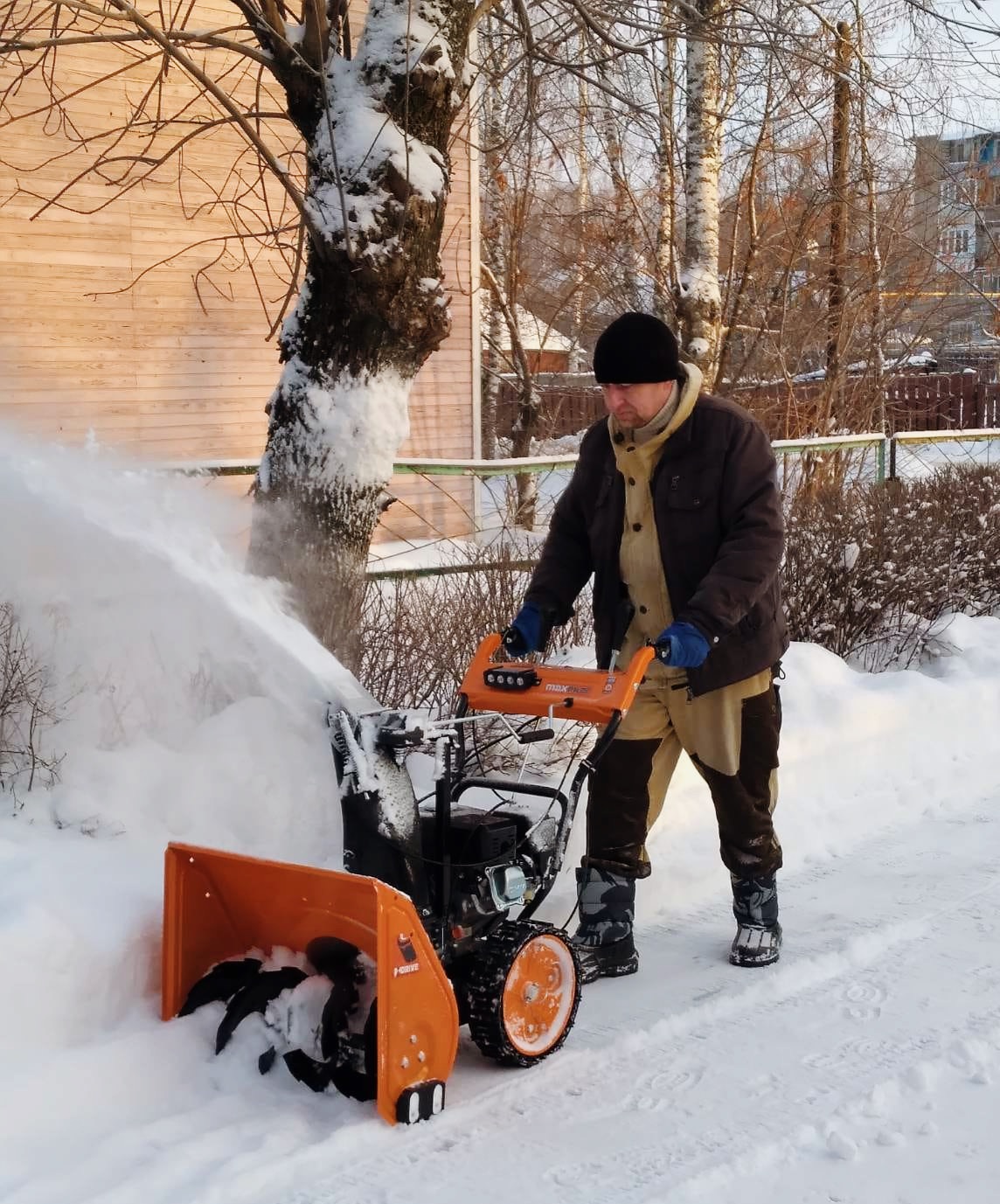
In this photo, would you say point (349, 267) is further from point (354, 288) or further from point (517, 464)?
point (517, 464)

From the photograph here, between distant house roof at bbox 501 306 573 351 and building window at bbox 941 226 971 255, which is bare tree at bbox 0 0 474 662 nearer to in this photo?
building window at bbox 941 226 971 255

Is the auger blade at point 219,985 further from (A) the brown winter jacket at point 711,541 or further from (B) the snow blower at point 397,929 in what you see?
(A) the brown winter jacket at point 711,541

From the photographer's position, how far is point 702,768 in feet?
13.6

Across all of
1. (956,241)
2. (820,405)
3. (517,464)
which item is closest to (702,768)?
(517,464)

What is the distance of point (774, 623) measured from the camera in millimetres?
4074

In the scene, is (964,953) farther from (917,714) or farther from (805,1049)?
(917,714)

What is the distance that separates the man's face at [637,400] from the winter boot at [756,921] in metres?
1.48

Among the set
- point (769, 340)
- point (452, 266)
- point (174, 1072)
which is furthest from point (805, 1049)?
point (769, 340)

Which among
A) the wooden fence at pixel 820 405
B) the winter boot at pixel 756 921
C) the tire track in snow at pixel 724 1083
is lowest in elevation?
the tire track in snow at pixel 724 1083

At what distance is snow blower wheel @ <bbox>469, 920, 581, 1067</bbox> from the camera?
336 centimetres

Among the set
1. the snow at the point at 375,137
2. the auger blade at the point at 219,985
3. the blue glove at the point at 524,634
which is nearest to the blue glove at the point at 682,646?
the blue glove at the point at 524,634

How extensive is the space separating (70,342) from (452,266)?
387 cm

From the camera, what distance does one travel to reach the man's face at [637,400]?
386 centimetres

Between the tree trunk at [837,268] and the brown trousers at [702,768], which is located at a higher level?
the tree trunk at [837,268]
